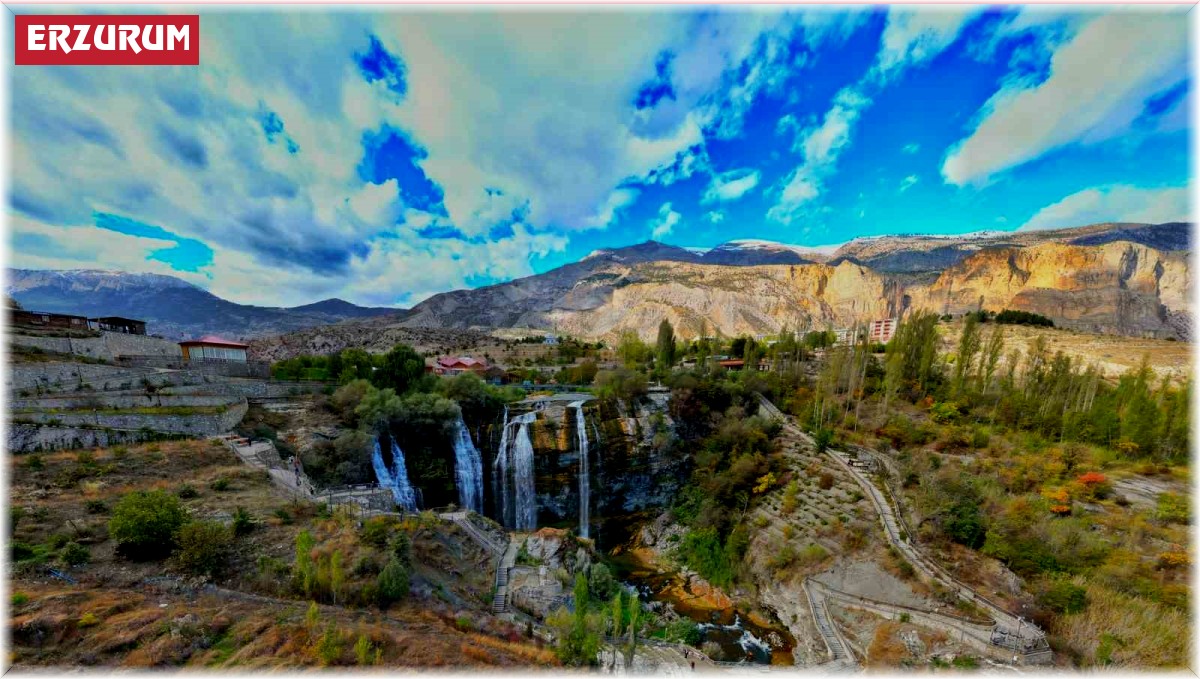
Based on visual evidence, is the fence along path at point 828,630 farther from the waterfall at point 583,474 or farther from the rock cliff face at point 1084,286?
the rock cliff face at point 1084,286

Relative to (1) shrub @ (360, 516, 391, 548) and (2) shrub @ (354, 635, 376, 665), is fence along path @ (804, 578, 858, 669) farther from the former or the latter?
(1) shrub @ (360, 516, 391, 548)

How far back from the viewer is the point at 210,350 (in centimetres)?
3216

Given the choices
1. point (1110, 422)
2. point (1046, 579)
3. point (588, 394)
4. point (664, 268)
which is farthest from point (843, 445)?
point (664, 268)

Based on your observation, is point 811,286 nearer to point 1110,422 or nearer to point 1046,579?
point 1110,422

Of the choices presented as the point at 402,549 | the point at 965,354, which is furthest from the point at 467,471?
the point at 965,354

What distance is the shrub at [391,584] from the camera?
12.0 m

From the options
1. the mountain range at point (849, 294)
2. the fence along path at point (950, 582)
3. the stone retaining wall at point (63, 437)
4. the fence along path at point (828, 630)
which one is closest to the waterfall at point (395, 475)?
the stone retaining wall at point (63, 437)

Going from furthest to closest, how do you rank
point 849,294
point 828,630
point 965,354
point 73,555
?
point 849,294 → point 965,354 → point 828,630 → point 73,555

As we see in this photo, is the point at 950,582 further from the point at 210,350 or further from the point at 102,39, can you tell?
the point at 210,350

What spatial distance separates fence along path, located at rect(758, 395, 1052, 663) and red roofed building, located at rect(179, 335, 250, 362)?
157 ft

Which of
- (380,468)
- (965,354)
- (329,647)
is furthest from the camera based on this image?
(965,354)

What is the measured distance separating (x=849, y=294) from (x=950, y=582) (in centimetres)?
15621

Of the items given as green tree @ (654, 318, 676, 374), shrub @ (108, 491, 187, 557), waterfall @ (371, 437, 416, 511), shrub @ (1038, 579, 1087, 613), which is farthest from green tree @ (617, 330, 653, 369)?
shrub @ (108, 491, 187, 557)

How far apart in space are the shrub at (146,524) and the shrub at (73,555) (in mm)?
608
